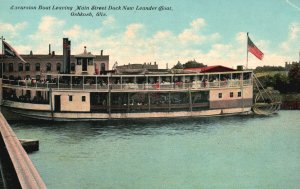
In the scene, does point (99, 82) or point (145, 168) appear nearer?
point (145, 168)

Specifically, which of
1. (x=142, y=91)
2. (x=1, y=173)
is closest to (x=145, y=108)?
(x=142, y=91)

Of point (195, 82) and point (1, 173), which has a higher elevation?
point (195, 82)

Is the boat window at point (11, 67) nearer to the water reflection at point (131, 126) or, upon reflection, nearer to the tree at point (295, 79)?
the water reflection at point (131, 126)

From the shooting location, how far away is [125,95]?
35812 mm

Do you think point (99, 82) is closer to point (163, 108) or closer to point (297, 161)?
point (163, 108)

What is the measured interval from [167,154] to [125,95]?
48.0ft

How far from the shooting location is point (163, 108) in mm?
34969

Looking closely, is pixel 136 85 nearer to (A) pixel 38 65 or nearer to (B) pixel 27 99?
(B) pixel 27 99

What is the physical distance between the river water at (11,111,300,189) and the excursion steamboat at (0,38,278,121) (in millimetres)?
1297

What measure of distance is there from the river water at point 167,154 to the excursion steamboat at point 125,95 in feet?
4.26

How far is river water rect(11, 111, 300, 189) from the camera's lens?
1705 centimetres

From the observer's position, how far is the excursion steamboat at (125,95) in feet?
109

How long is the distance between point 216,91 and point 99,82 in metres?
9.55

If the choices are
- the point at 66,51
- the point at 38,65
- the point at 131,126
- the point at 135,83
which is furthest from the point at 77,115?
the point at 38,65
